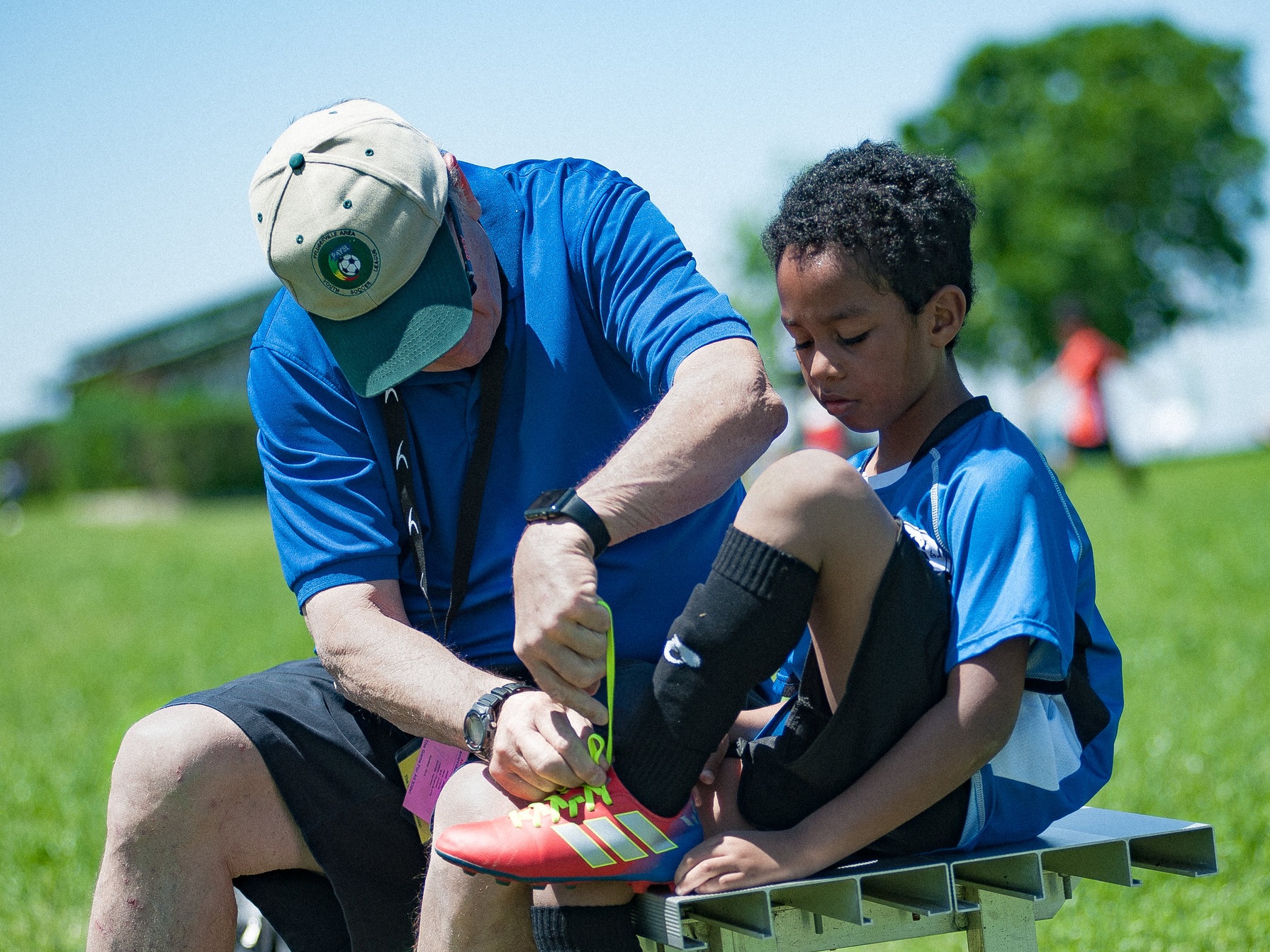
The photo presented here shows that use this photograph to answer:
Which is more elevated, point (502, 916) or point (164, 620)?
point (164, 620)

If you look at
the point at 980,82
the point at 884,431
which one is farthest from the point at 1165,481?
the point at 980,82

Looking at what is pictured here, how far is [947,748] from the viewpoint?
5.65 ft

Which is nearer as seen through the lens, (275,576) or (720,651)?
(720,651)

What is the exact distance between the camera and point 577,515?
5.89ft

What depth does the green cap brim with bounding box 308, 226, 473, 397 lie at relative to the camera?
214cm

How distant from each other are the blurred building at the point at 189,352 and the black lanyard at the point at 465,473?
4589 cm

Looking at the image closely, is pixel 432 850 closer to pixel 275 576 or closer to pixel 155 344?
pixel 275 576

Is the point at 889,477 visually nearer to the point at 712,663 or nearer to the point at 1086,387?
the point at 712,663

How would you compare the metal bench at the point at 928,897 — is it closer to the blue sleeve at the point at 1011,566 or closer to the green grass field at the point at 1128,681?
the blue sleeve at the point at 1011,566

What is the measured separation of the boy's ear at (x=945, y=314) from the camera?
2211mm

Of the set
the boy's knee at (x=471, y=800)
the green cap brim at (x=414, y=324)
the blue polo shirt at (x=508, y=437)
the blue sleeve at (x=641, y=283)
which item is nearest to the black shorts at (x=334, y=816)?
the blue polo shirt at (x=508, y=437)

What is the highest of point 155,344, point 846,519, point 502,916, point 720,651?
point 155,344

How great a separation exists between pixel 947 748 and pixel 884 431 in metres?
0.73

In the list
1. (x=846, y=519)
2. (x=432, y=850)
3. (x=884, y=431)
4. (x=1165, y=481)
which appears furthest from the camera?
(x=1165, y=481)
